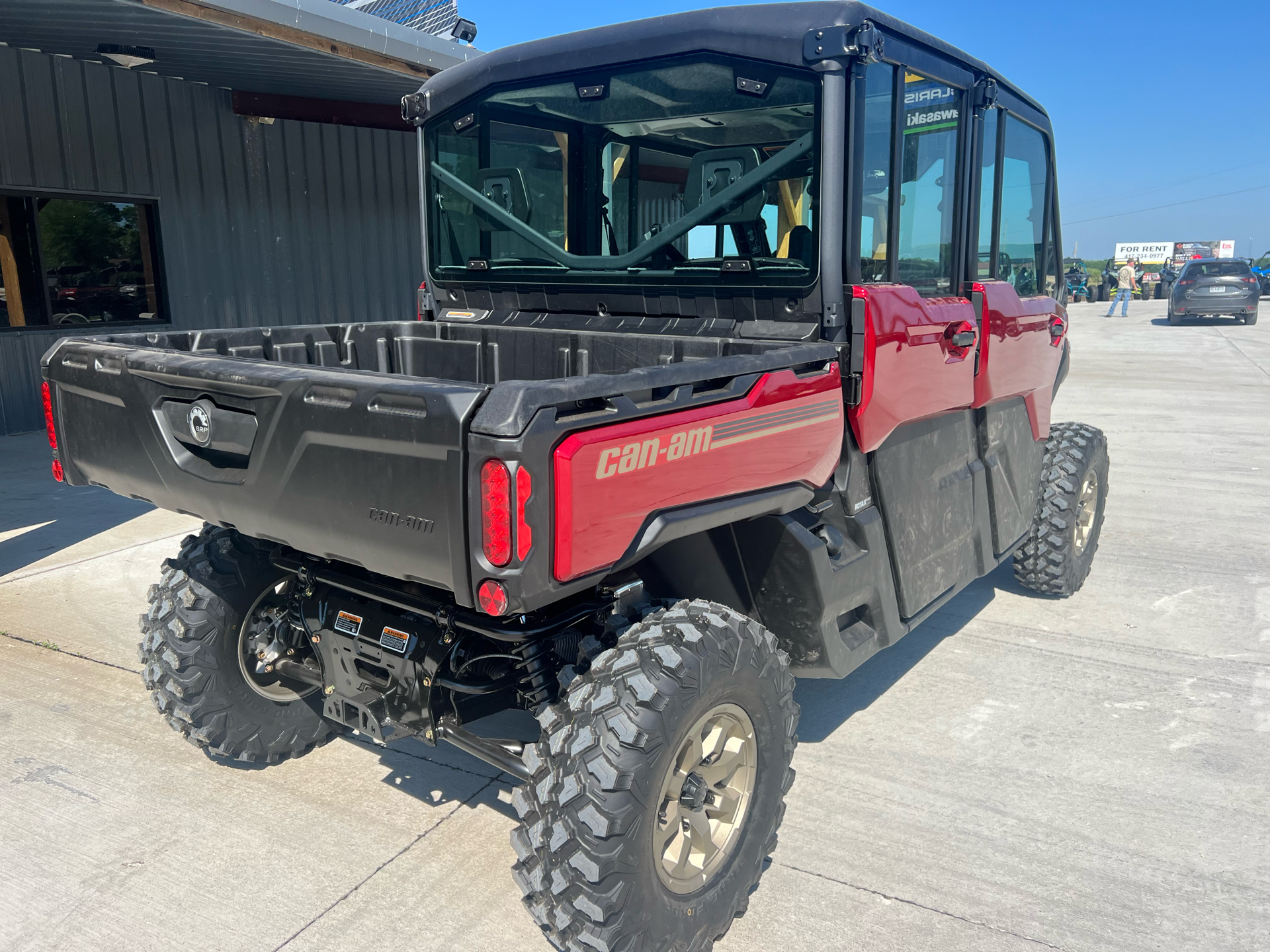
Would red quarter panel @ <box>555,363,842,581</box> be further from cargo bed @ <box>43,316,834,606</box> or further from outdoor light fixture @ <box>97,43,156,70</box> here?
outdoor light fixture @ <box>97,43,156,70</box>

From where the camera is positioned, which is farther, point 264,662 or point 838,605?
point 264,662

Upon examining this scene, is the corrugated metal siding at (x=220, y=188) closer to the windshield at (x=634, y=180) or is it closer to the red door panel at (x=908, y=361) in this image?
the windshield at (x=634, y=180)

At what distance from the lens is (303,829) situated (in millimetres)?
3139

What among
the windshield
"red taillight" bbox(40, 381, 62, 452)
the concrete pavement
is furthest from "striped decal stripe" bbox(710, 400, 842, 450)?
"red taillight" bbox(40, 381, 62, 452)

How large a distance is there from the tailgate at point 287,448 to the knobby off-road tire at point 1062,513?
3752mm

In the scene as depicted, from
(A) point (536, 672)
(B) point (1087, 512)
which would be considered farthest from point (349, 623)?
(B) point (1087, 512)

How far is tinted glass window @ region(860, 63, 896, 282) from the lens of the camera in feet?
10.0

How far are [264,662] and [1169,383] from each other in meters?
14.8

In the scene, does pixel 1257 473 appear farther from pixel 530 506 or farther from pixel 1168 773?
pixel 530 506

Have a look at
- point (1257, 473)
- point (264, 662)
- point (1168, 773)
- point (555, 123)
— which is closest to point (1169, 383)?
point (1257, 473)

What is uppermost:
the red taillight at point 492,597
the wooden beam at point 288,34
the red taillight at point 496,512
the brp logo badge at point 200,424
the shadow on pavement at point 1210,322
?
the wooden beam at point 288,34

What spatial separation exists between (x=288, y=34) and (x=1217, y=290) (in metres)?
24.2

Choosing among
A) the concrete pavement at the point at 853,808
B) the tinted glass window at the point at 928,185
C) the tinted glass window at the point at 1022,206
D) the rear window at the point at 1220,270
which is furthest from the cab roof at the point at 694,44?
the rear window at the point at 1220,270

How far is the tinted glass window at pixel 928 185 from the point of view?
3.32 metres
